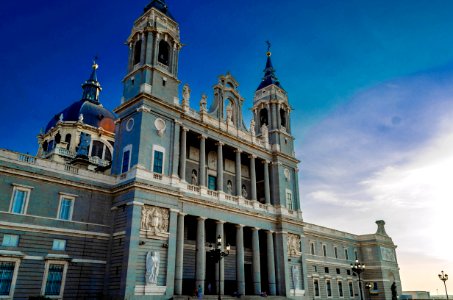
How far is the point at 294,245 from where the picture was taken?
44094mm

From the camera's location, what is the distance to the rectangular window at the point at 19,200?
26594 mm

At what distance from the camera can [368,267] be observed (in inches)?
2489

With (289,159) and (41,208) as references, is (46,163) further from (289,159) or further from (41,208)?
(289,159)

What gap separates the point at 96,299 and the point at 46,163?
10698 millimetres

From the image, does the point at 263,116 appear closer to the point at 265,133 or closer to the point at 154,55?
the point at 265,133

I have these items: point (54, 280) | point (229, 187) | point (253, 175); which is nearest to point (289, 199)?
point (253, 175)

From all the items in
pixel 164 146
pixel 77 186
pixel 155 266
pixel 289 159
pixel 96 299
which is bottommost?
pixel 96 299

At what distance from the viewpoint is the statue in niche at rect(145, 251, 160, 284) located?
2869cm

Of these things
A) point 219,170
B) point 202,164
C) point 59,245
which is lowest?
point 59,245

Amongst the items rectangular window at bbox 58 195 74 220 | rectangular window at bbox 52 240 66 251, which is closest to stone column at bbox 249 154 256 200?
rectangular window at bbox 58 195 74 220

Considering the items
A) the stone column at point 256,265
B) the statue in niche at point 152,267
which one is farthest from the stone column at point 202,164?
the statue in niche at point 152,267

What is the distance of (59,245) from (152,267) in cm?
688

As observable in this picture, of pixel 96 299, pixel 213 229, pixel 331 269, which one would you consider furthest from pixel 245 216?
pixel 331 269

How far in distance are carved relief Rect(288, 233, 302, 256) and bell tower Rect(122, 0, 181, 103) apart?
2063cm
